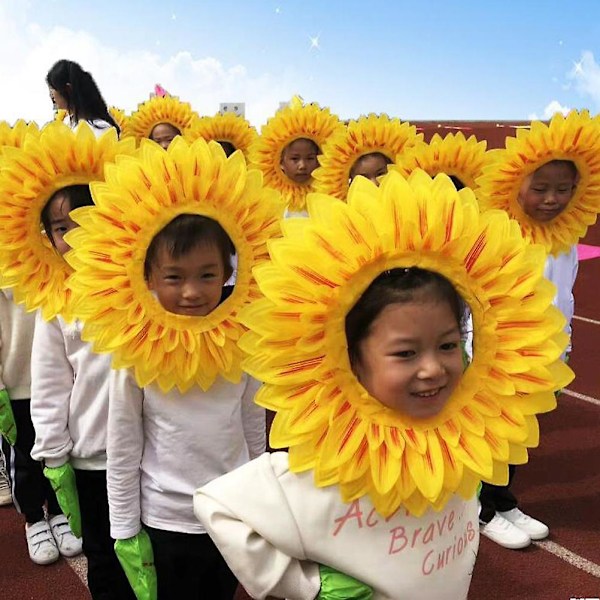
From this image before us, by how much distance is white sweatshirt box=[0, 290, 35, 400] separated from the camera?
2.75m

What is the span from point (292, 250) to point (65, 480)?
135 cm

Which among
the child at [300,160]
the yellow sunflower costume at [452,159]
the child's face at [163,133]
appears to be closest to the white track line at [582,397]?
the yellow sunflower costume at [452,159]

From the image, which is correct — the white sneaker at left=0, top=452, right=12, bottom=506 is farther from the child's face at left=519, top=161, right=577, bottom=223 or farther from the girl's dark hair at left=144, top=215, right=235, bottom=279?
the child's face at left=519, top=161, right=577, bottom=223

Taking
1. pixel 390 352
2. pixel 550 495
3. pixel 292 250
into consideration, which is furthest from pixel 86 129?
pixel 550 495

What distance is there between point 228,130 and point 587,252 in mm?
6154

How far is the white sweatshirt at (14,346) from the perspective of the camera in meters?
2.75

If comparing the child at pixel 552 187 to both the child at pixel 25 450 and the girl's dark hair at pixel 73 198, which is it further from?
the child at pixel 25 450

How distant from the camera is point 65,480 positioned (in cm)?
215

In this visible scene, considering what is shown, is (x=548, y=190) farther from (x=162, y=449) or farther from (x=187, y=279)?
(x=162, y=449)

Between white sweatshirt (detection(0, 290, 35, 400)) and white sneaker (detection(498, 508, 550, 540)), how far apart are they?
227 cm

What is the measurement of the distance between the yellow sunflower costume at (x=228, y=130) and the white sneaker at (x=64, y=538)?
10.7ft

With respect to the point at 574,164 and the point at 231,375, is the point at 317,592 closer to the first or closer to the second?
the point at 231,375

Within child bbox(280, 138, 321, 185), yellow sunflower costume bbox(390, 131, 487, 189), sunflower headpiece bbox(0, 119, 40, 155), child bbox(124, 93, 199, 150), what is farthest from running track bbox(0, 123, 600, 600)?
child bbox(124, 93, 199, 150)

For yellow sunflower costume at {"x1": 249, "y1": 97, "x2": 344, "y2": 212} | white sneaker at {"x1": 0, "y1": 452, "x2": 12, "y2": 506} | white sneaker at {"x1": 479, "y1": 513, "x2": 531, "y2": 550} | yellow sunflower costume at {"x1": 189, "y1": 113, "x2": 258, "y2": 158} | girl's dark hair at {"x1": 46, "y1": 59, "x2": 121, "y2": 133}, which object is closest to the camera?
white sneaker at {"x1": 479, "y1": 513, "x2": 531, "y2": 550}
